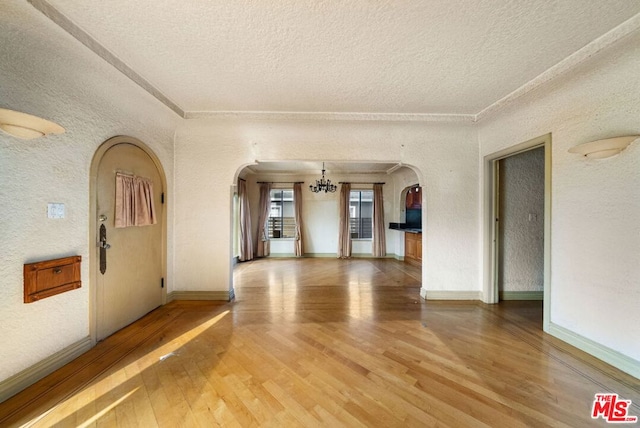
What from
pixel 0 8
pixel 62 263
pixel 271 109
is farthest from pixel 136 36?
pixel 62 263

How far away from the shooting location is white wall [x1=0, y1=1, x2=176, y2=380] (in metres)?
1.65

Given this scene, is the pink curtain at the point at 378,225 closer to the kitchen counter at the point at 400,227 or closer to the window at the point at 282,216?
the kitchen counter at the point at 400,227

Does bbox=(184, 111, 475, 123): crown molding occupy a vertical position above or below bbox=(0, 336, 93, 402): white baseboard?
above

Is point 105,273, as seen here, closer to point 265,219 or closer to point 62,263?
point 62,263

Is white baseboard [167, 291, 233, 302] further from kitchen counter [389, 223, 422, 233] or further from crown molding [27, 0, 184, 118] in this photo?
kitchen counter [389, 223, 422, 233]

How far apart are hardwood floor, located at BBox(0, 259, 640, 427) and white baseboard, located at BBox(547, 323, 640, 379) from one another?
8 cm

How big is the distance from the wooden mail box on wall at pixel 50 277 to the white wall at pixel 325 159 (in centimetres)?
143

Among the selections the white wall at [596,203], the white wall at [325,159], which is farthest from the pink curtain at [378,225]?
the white wall at [596,203]

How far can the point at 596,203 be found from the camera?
2.14 metres

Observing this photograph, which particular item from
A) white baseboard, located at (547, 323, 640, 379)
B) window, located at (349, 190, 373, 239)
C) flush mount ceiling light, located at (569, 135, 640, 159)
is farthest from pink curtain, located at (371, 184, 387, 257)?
flush mount ceiling light, located at (569, 135, 640, 159)

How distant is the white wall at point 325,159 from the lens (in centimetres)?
346

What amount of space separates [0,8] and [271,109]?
6.73 ft

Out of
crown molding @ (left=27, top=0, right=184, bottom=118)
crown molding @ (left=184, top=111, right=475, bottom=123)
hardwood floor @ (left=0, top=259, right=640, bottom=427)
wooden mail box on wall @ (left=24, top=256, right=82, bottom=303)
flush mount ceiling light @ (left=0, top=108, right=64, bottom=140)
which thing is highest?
crown molding @ (left=27, top=0, right=184, bottom=118)

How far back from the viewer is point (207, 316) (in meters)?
2.96
